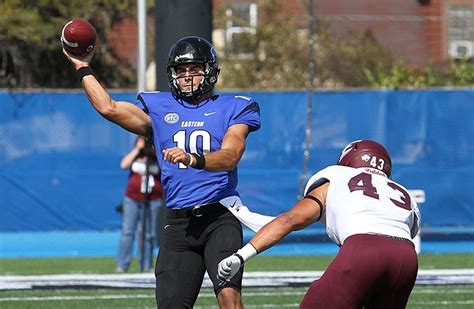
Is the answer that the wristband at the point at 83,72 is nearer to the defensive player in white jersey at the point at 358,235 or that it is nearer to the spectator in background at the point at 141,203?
the defensive player in white jersey at the point at 358,235

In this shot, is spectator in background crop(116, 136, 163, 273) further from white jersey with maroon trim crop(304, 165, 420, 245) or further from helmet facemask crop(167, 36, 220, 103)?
white jersey with maroon trim crop(304, 165, 420, 245)

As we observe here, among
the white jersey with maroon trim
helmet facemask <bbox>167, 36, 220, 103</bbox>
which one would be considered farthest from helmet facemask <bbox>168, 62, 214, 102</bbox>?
the white jersey with maroon trim

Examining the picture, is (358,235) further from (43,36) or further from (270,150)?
(43,36)

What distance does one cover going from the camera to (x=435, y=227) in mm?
18562

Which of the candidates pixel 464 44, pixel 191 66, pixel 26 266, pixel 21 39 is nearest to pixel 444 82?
pixel 464 44

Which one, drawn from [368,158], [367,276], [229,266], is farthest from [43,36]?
[367,276]

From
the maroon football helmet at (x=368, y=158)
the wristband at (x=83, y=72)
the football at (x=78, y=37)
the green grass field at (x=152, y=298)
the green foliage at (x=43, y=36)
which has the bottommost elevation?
the green grass field at (x=152, y=298)

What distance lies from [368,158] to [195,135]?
1.23 m

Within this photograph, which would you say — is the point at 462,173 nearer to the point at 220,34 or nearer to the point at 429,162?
the point at 429,162

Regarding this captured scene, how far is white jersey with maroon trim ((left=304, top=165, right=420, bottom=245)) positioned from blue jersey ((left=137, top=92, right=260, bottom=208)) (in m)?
1.08

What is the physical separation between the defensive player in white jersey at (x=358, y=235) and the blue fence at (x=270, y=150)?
499 inches

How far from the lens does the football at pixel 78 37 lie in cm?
655

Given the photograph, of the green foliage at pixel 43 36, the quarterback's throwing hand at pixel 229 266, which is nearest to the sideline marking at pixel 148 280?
the quarterback's throwing hand at pixel 229 266

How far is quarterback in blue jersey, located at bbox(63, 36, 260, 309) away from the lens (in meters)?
6.31
